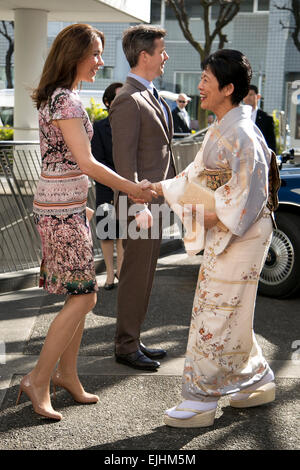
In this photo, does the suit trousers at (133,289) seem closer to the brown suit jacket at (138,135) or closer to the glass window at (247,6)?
the brown suit jacket at (138,135)

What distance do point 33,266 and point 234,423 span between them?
4.13m

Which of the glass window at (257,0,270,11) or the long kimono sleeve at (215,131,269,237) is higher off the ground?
the glass window at (257,0,270,11)

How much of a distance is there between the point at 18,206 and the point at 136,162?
335 centimetres

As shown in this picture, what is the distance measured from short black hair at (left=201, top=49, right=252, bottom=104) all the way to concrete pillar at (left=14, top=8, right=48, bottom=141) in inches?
418

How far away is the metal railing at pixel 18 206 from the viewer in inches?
299

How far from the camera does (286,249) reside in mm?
6965

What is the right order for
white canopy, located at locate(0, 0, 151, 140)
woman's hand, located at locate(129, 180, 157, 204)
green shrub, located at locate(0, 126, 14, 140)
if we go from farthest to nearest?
1. green shrub, located at locate(0, 126, 14, 140)
2. white canopy, located at locate(0, 0, 151, 140)
3. woman's hand, located at locate(129, 180, 157, 204)

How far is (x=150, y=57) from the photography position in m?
4.86

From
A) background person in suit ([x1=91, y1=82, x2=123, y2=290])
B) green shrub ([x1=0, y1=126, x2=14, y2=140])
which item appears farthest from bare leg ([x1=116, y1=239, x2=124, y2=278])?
green shrub ([x1=0, y1=126, x2=14, y2=140])

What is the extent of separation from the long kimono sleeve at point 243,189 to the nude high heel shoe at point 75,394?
126 cm

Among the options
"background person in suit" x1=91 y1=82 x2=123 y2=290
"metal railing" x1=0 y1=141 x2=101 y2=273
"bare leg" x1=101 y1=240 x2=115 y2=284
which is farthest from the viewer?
"metal railing" x1=0 y1=141 x2=101 y2=273

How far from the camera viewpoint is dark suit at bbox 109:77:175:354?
472cm

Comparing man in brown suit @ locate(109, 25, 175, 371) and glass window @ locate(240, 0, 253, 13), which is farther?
glass window @ locate(240, 0, 253, 13)

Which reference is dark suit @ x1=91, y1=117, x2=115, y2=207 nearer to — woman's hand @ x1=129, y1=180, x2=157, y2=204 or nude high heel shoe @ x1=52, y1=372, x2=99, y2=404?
woman's hand @ x1=129, y1=180, x2=157, y2=204
